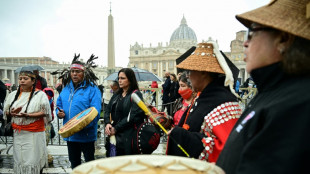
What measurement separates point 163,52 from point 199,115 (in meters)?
105

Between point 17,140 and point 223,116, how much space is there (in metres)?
3.48

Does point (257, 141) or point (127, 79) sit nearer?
point (257, 141)

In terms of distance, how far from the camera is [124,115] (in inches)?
148

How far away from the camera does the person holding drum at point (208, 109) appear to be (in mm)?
1955

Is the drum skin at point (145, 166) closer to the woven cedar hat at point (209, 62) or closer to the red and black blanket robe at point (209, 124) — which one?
the red and black blanket robe at point (209, 124)

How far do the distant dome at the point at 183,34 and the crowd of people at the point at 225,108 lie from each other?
4386 inches

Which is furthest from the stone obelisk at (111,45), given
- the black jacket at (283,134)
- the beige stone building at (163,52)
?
the beige stone building at (163,52)

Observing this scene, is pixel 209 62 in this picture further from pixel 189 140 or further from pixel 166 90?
pixel 166 90

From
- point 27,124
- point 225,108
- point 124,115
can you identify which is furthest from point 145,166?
point 27,124

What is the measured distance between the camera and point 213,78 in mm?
2365

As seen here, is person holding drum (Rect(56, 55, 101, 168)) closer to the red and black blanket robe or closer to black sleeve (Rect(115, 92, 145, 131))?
black sleeve (Rect(115, 92, 145, 131))

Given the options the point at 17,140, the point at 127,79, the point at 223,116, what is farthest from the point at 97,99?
the point at 223,116

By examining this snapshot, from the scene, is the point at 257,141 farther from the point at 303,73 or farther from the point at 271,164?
the point at 303,73

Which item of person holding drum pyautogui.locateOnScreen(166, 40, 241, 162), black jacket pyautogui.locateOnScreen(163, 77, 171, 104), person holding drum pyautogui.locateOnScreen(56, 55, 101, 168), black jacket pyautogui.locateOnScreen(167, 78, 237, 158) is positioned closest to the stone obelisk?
black jacket pyautogui.locateOnScreen(163, 77, 171, 104)
